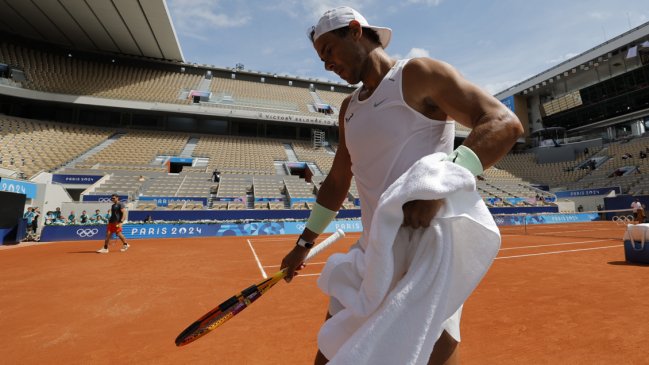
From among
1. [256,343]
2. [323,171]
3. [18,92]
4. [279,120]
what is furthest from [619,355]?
[18,92]

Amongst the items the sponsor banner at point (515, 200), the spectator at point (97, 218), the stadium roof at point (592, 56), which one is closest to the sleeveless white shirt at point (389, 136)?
the spectator at point (97, 218)

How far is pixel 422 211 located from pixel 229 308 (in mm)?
1488

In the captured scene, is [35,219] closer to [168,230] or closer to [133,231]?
[133,231]

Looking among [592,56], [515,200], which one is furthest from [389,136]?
[592,56]

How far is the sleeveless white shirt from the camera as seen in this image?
1487mm

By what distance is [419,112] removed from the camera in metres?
1.47

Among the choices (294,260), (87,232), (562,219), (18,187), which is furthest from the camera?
(562,219)

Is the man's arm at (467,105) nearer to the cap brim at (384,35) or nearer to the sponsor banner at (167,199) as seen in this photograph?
the cap brim at (384,35)

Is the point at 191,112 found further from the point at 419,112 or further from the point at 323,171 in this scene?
the point at 419,112

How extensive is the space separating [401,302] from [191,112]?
36389mm

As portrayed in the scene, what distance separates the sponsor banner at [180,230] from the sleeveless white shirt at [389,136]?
16631 mm

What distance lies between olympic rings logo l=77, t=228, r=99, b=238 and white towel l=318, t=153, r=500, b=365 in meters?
19.2

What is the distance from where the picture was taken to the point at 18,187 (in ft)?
48.5

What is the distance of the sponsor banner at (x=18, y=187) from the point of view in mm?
13605
